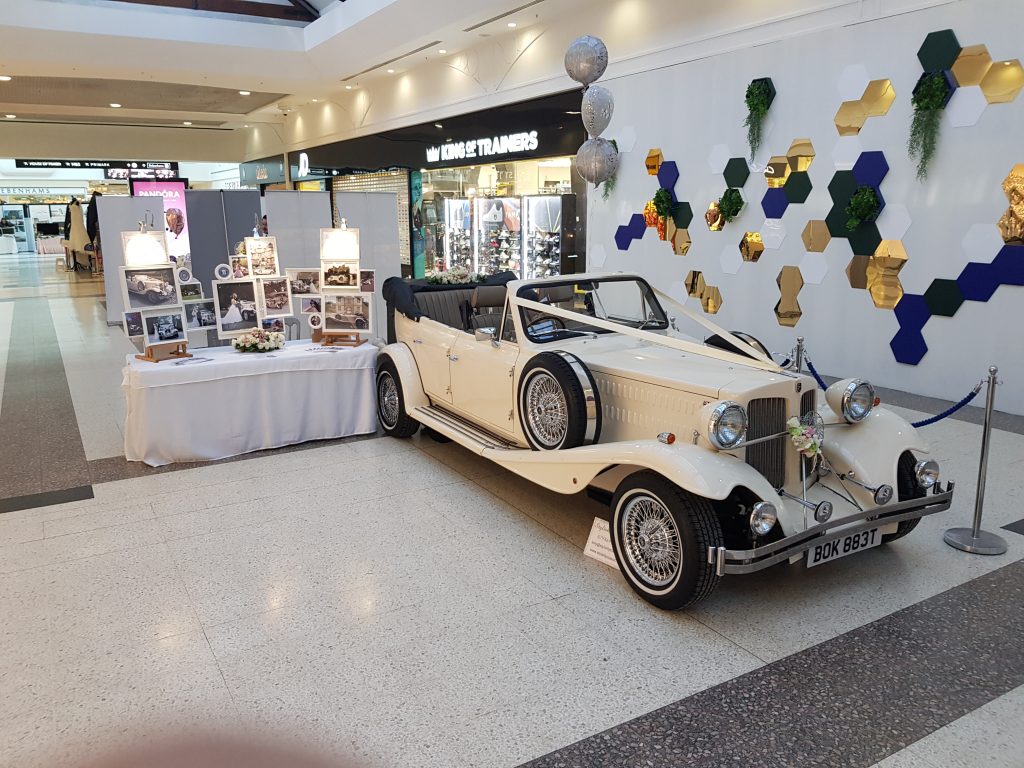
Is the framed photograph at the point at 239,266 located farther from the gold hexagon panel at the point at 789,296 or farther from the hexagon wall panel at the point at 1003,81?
the hexagon wall panel at the point at 1003,81

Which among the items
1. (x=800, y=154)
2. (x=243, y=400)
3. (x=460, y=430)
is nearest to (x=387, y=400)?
(x=243, y=400)

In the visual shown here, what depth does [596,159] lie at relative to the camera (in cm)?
809

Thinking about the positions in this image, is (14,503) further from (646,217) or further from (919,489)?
(646,217)

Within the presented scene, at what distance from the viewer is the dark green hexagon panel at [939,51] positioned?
5.88 m

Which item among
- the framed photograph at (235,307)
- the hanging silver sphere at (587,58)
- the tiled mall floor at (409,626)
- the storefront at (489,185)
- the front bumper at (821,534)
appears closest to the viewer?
the tiled mall floor at (409,626)

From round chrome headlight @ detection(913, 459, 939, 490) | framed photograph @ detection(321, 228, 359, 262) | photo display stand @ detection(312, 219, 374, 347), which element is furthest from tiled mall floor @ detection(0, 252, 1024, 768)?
framed photograph @ detection(321, 228, 359, 262)

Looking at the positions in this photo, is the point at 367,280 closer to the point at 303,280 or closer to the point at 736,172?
the point at 303,280

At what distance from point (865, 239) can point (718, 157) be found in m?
1.96

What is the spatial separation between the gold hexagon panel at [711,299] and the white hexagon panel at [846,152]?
188 cm

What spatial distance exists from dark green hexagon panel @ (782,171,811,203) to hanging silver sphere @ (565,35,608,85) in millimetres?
2219

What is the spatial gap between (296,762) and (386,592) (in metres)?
1.05

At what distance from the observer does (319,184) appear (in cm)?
1928

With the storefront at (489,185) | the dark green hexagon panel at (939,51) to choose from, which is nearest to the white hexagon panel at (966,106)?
the dark green hexagon panel at (939,51)

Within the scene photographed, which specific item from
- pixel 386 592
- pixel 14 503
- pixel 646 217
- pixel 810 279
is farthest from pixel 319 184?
pixel 386 592
